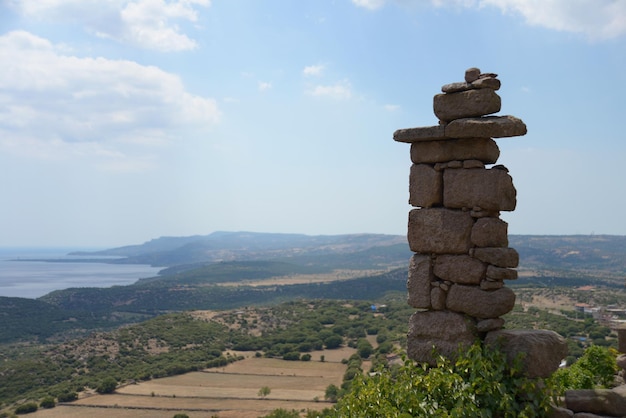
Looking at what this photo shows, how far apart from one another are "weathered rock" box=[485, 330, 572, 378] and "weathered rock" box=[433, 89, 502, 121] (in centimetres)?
256

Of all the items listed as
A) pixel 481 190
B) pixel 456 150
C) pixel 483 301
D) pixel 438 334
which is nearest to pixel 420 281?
pixel 438 334

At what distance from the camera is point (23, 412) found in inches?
1372

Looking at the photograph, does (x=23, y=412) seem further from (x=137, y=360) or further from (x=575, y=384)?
(x=575, y=384)

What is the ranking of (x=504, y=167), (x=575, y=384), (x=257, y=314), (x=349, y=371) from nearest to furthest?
(x=504, y=167), (x=575, y=384), (x=349, y=371), (x=257, y=314)

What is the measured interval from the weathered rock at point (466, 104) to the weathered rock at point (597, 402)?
3334 mm

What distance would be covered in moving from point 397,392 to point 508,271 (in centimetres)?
187

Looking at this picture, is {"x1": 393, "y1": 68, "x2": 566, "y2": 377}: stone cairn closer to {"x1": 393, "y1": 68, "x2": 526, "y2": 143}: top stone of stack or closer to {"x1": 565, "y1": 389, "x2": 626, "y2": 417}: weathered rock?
{"x1": 393, "y1": 68, "x2": 526, "y2": 143}: top stone of stack

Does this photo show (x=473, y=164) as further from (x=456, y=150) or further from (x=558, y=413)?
(x=558, y=413)

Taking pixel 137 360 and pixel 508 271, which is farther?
pixel 137 360

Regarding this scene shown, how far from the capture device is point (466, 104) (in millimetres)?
6672

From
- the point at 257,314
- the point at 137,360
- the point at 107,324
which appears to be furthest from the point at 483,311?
the point at 107,324

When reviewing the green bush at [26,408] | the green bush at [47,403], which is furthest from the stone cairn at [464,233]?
the green bush at [47,403]

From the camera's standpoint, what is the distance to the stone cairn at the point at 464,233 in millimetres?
6344

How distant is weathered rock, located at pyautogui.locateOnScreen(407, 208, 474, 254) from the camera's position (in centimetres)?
657
